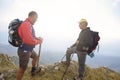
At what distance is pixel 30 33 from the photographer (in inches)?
395

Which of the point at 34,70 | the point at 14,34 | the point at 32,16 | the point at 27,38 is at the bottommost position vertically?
Result: the point at 34,70

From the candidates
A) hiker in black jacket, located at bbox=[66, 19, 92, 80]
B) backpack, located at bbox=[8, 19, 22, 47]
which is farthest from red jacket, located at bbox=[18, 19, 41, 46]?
hiker in black jacket, located at bbox=[66, 19, 92, 80]

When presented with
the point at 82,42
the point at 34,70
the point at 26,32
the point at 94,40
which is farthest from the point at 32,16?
the point at 94,40

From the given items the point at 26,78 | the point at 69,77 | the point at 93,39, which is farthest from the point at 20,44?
the point at 69,77

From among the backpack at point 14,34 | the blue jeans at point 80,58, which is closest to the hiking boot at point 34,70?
the blue jeans at point 80,58

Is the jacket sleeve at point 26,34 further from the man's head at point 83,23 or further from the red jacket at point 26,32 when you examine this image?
the man's head at point 83,23

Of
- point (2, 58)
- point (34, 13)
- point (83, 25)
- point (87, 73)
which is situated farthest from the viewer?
point (2, 58)

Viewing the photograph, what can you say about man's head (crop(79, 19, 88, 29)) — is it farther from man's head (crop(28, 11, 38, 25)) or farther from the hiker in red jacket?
man's head (crop(28, 11, 38, 25))

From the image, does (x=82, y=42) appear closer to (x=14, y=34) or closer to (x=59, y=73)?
(x=59, y=73)

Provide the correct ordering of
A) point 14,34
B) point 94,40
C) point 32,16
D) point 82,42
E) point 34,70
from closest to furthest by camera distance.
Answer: point 14,34, point 32,16, point 82,42, point 94,40, point 34,70

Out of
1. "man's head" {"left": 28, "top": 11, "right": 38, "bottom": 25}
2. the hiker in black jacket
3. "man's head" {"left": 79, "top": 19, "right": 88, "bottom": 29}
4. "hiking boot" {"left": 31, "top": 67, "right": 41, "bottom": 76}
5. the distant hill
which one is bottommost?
the distant hill

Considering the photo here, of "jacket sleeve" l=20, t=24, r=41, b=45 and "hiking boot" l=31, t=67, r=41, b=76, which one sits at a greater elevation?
"jacket sleeve" l=20, t=24, r=41, b=45

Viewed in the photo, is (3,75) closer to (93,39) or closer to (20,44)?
(20,44)

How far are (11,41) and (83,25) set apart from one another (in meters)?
4.28
